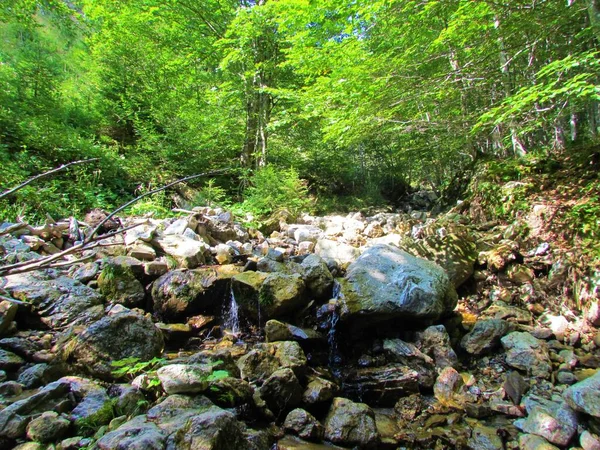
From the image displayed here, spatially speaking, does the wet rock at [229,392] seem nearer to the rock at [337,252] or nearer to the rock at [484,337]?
the rock at [484,337]

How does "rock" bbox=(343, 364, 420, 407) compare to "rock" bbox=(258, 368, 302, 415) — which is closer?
"rock" bbox=(258, 368, 302, 415)

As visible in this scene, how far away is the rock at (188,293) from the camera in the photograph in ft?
15.8

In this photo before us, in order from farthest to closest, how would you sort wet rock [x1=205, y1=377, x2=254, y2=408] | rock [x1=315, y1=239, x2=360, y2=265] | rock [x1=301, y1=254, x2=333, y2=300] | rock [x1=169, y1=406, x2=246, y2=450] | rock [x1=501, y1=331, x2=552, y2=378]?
1. rock [x1=315, y1=239, x2=360, y2=265]
2. rock [x1=301, y1=254, x2=333, y2=300]
3. rock [x1=501, y1=331, x2=552, y2=378]
4. wet rock [x1=205, y1=377, x2=254, y2=408]
5. rock [x1=169, y1=406, x2=246, y2=450]

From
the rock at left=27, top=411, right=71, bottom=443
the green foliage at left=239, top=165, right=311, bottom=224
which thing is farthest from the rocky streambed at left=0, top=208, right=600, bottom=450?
the green foliage at left=239, top=165, right=311, bottom=224

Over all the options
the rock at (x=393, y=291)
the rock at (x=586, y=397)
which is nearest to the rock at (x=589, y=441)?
the rock at (x=586, y=397)

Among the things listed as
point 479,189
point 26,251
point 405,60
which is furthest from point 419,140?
point 26,251

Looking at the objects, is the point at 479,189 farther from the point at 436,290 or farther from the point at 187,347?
the point at 187,347

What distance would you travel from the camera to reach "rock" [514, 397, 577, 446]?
2.84 meters

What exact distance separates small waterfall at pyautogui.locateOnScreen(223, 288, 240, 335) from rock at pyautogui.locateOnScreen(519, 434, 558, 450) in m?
3.50

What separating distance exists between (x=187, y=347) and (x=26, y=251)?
2.74m

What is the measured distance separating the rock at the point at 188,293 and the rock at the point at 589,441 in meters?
4.26

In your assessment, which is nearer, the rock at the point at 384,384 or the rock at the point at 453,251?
the rock at the point at 384,384

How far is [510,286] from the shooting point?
5363mm

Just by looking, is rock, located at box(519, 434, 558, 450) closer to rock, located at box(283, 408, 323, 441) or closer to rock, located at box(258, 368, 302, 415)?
rock, located at box(283, 408, 323, 441)
